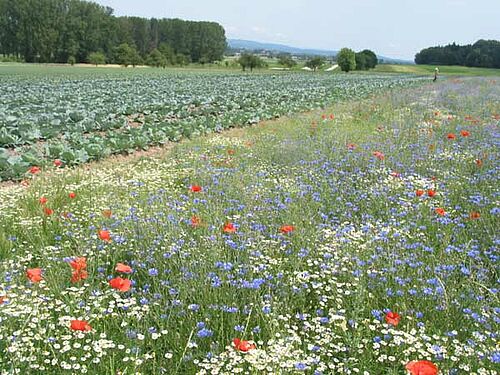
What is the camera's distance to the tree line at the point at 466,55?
10021 cm

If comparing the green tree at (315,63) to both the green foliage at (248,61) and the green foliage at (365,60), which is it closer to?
the green foliage at (365,60)

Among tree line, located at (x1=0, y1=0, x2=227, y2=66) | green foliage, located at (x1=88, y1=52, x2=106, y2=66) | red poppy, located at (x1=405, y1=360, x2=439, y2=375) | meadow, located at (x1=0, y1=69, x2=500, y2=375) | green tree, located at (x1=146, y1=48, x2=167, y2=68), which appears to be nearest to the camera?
red poppy, located at (x1=405, y1=360, x2=439, y2=375)

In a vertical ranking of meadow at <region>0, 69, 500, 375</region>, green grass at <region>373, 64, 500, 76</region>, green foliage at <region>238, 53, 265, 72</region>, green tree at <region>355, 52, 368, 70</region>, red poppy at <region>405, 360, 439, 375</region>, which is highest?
green tree at <region>355, 52, 368, 70</region>

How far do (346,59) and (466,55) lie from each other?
38.2m

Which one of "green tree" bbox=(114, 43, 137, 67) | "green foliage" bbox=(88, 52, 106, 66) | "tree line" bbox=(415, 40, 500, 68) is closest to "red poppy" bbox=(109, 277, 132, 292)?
"green foliage" bbox=(88, 52, 106, 66)

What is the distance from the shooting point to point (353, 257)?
148 inches

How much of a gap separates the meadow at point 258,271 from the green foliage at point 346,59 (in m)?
89.5

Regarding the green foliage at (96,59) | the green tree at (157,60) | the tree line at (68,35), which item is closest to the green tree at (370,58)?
the tree line at (68,35)

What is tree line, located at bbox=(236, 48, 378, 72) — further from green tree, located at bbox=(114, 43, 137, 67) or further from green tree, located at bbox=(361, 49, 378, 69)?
green tree, located at bbox=(114, 43, 137, 67)

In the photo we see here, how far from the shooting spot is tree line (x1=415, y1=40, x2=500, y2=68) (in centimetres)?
10021

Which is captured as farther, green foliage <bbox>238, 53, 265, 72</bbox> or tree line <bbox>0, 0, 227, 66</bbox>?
green foliage <bbox>238, 53, 265, 72</bbox>

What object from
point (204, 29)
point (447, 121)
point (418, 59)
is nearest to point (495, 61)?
point (418, 59)

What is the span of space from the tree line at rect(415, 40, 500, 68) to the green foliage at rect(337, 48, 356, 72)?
34.3 meters

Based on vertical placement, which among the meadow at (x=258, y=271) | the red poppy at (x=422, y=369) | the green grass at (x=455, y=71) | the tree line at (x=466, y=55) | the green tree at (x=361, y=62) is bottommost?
the meadow at (x=258, y=271)
